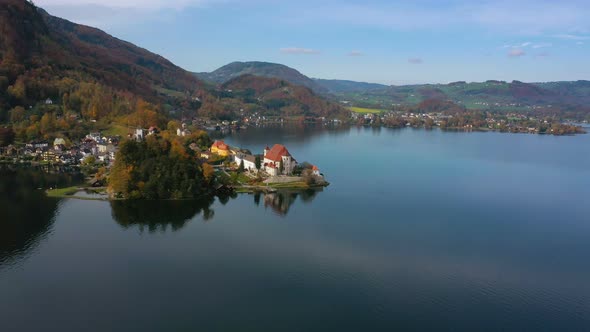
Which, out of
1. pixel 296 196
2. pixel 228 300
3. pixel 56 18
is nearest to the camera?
pixel 228 300

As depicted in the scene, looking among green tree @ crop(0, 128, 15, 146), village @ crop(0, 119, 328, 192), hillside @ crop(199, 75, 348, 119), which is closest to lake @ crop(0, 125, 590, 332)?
village @ crop(0, 119, 328, 192)

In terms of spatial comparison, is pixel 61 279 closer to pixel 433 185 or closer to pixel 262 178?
pixel 262 178

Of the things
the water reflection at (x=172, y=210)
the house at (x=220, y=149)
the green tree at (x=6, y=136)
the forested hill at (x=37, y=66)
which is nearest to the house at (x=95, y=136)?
the green tree at (x=6, y=136)

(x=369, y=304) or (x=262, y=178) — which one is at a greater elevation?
(x=262, y=178)

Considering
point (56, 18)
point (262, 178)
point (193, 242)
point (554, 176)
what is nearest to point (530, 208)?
point (554, 176)

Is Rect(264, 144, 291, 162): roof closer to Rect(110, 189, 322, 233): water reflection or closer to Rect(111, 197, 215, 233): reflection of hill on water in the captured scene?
Rect(110, 189, 322, 233): water reflection

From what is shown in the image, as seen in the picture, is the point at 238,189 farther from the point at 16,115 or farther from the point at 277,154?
the point at 16,115

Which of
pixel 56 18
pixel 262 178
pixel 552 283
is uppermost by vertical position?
pixel 56 18

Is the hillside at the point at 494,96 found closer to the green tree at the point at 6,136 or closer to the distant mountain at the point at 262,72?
the distant mountain at the point at 262,72

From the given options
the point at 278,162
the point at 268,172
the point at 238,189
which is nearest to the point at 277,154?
the point at 278,162
